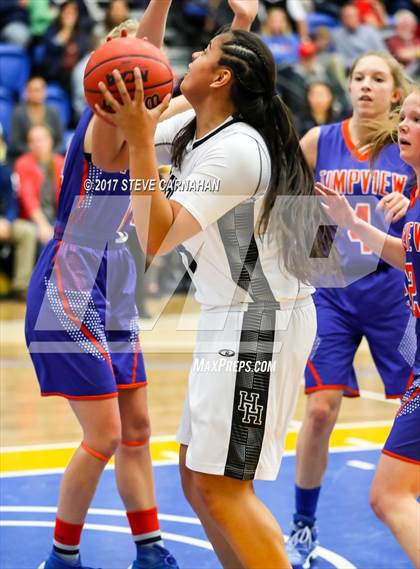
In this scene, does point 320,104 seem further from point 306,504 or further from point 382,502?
point 382,502

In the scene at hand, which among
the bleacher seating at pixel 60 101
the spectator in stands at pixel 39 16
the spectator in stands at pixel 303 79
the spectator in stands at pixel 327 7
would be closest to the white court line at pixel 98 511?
the bleacher seating at pixel 60 101

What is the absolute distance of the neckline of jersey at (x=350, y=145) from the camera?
4855 millimetres

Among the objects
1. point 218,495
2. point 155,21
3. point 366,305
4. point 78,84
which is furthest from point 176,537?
point 78,84

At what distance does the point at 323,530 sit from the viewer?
4848mm

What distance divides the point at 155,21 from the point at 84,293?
3.48 feet

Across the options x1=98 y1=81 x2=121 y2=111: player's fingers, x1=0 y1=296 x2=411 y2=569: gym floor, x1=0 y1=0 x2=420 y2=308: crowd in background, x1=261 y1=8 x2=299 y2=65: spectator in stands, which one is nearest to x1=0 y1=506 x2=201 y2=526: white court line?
x1=0 y1=296 x2=411 y2=569: gym floor

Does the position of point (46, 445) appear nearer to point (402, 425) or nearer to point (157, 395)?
point (157, 395)

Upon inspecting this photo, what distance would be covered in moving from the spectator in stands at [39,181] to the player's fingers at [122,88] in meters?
7.77

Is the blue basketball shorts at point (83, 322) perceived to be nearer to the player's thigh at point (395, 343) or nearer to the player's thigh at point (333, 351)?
the player's thigh at point (333, 351)

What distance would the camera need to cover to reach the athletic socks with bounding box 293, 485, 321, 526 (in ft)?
15.0

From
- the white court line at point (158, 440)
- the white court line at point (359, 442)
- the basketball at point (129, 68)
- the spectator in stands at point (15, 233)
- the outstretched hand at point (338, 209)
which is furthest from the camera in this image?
the spectator in stands at point (15, 233)

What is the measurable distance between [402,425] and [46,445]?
323cm

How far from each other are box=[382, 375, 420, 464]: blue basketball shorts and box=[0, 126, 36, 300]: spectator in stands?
302 inches

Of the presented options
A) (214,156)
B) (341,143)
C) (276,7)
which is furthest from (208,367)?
(276,7)
